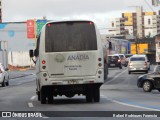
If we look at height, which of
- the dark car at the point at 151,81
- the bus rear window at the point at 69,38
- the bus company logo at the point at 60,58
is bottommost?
the dark car at the point at 151,81

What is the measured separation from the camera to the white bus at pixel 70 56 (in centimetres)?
1983

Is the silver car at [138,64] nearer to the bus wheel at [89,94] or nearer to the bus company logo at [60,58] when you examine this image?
the bus wheel at [89,94]

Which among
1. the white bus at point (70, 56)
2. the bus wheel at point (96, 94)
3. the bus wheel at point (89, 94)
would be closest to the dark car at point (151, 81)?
the bus wheel at point (96, 94)

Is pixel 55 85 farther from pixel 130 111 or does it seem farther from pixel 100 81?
pixel 130 111

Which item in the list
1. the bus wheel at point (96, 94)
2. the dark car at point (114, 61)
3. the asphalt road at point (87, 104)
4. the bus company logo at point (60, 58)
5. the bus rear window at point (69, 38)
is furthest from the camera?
the dark car at point (114, 61)

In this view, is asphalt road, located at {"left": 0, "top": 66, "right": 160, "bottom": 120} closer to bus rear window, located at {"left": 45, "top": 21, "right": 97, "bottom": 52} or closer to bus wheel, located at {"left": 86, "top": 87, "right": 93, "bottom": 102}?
bus wheel, located at {"left": 86, "top": 87, "right": 93, "bottom": 102}

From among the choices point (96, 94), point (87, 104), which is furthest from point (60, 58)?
point (96, 94)

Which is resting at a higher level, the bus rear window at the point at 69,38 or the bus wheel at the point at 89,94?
the bus rear window at the point at 69,38

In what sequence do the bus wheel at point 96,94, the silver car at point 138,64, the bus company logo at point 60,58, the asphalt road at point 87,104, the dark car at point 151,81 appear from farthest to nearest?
the silver car at point 138,64 → the dark car at point 151,81 → the bus wheel at point 96,94 → the bus company logo at point 60,58 → the asphalt road at point 87,104

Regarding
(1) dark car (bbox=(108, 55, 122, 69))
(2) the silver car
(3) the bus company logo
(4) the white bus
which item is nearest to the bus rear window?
(4) the white bus

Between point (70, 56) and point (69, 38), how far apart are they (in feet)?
2.03

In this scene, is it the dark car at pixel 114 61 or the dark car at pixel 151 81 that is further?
the dark car at pixel 114 61

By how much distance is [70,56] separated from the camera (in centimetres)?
1994

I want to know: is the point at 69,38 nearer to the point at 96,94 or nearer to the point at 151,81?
the point at 96,94
